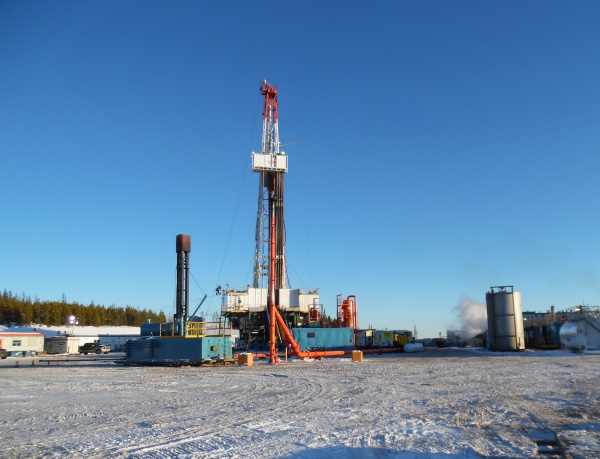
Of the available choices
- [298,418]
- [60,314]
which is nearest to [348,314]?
[298,418]

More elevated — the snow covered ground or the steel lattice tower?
the steel lattice tower

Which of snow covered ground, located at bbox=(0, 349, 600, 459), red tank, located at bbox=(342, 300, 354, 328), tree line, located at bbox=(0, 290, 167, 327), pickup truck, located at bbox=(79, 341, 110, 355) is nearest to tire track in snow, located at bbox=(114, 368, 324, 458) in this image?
snow covered ground, located at bbox=(0, 349, 600, 459)

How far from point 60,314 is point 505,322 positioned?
335 ft

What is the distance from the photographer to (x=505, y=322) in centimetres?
4175

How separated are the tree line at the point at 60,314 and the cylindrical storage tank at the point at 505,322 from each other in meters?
66.5

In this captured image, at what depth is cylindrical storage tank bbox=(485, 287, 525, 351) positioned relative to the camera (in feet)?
136

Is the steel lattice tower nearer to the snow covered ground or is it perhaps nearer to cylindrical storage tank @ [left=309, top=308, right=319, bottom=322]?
cylindrical storage tank @ [left=309, top=308, right=319, bottom=322]

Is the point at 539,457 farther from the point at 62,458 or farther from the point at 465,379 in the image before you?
the point at 465,379

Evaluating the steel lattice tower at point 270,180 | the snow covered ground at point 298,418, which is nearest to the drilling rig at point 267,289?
the steel lattice tower at point 270,180

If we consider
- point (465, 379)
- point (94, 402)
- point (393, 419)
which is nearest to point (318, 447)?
point (393, 419)

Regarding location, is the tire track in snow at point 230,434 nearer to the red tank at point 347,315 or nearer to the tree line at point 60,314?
the red tank at point 347,315

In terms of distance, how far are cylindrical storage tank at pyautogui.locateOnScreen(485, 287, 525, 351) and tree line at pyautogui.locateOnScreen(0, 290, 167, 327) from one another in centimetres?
6654

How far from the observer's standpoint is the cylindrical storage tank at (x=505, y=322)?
4144cm

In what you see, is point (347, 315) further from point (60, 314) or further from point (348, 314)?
point (60, 314)
